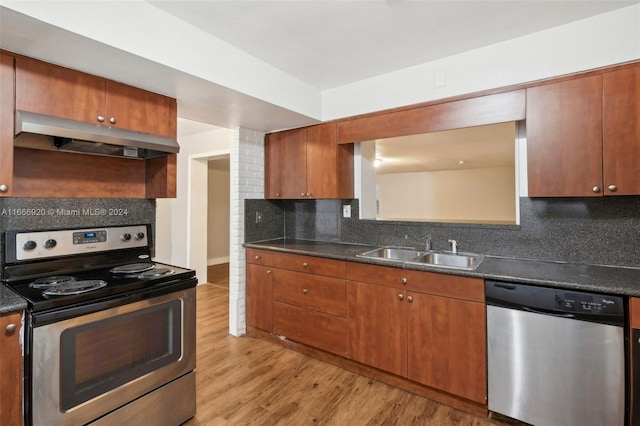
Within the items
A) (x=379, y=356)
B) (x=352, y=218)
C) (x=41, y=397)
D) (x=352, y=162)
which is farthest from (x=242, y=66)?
(x=379, y=356)

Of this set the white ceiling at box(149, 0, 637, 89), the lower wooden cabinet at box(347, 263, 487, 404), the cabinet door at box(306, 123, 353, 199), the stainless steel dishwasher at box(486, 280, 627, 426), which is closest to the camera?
the stainless steel dishwasher at box(486, 280, 627, 426)

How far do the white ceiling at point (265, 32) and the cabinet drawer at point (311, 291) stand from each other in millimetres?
1485

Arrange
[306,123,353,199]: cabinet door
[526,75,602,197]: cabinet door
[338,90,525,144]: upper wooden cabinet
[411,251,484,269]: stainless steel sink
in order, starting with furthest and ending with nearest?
1. [306,123,353,199]: cabinet door
2. [411,251,484,269]: stainless steel sink
3. [338,90,525,144]: upper wooden cabinet
4. [526,75,602,197]: cabinet door

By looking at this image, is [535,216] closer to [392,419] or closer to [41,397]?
[392,419]

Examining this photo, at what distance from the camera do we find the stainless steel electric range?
1.37 m

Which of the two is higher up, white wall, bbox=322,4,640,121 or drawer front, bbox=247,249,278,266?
white wall, bbox=322,4,640,121

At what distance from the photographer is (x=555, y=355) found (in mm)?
1661

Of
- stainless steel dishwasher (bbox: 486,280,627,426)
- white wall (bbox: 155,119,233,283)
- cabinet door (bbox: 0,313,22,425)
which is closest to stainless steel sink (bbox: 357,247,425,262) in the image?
stainless steel dishwasher (bbox: 486,280,627,426)

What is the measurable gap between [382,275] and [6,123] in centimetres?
231

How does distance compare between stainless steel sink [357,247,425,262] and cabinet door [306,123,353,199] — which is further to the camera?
cabinet door [306,123,353,199]

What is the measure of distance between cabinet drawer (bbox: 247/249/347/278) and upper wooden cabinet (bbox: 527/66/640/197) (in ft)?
4.75

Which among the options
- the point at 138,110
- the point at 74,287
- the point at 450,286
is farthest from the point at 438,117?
the point at 74,287

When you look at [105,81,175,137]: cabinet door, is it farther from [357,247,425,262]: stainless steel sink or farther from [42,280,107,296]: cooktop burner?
[357,247,425,262]: stainless steel sink

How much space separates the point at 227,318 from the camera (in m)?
3.57
